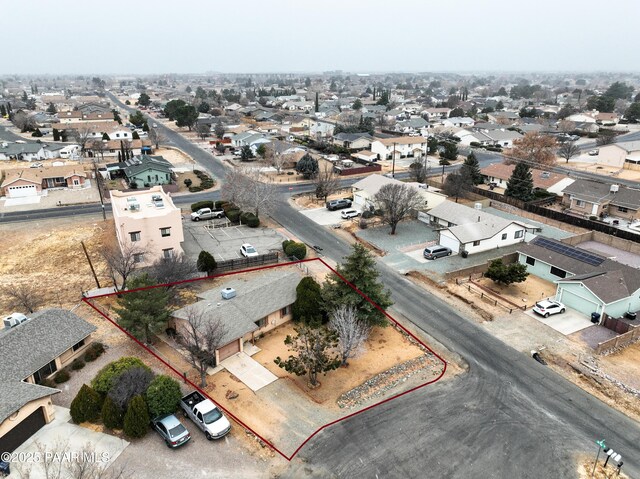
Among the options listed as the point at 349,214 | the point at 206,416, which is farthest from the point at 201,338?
the point at 349,214

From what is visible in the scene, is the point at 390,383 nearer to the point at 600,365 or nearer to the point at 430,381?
the point at 430,381

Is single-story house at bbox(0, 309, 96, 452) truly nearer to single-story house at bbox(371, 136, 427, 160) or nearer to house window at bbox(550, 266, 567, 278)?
house window at bbox(550, 266, 567, 278)

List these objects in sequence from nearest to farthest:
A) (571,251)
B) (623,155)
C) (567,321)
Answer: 1. (567,321)
2. (571,251)
3. (623,155)

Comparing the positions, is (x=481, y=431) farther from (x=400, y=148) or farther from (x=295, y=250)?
(x=400, y=148)

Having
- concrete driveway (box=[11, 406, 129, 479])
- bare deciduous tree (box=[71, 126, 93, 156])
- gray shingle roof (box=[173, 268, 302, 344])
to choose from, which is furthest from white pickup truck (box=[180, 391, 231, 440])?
bare deciduous tree (box=[71, 126, 93, 156])

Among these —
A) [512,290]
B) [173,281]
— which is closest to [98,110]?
[173,281]

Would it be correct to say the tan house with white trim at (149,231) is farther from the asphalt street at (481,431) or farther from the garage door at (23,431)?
the asphalt street at (481,431)

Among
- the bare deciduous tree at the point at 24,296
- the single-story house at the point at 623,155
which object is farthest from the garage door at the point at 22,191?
the single-story house at the point at 623,155
